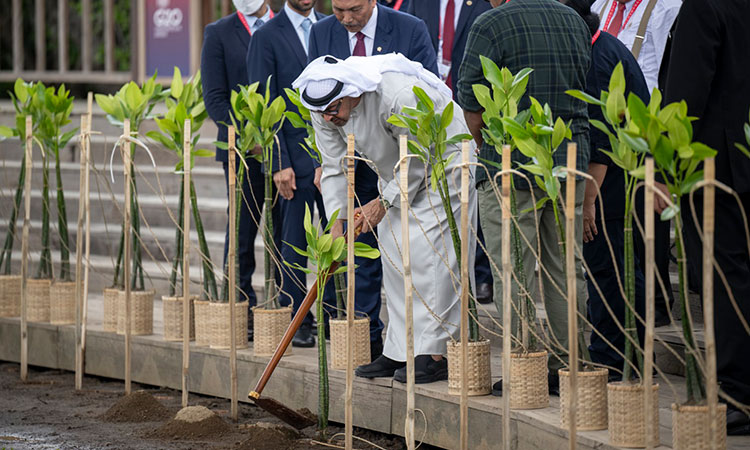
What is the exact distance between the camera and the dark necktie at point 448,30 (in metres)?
5.40

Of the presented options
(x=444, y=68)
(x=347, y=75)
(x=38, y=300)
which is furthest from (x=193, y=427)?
(x=444, y=68)

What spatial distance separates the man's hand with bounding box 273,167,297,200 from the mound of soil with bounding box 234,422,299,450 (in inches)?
48.5

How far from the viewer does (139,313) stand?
220 inches

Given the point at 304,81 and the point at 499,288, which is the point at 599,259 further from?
the point at 304,81

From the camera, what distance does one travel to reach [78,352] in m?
5.48

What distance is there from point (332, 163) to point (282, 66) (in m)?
0.97

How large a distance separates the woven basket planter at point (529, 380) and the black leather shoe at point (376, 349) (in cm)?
110

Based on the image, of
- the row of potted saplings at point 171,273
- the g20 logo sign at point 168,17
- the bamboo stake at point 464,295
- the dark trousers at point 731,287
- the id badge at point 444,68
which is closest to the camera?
the dark trousers at point 731,287

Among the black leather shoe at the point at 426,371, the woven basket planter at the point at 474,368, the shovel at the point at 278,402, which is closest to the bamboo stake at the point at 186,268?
the shovel at the point at 278,402

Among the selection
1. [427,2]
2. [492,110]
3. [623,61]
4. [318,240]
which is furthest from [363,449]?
[427,2]

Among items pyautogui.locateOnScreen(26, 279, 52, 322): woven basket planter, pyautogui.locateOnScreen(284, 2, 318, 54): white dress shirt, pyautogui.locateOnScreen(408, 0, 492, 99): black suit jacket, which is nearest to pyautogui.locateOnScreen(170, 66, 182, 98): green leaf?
pyautogui.locateOnScreen(284, 2, 318, 54): white dress shirt

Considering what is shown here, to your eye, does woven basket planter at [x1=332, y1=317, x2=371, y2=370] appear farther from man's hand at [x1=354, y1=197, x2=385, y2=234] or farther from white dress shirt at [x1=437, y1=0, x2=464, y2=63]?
white dress shirt at [x1=437, y1=0, x2=464, y2=63]

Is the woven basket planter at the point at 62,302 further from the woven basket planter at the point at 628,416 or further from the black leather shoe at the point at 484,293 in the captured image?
the woven basket planter at the point at 628,416

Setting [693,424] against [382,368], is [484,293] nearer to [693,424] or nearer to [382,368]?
[382,368]
